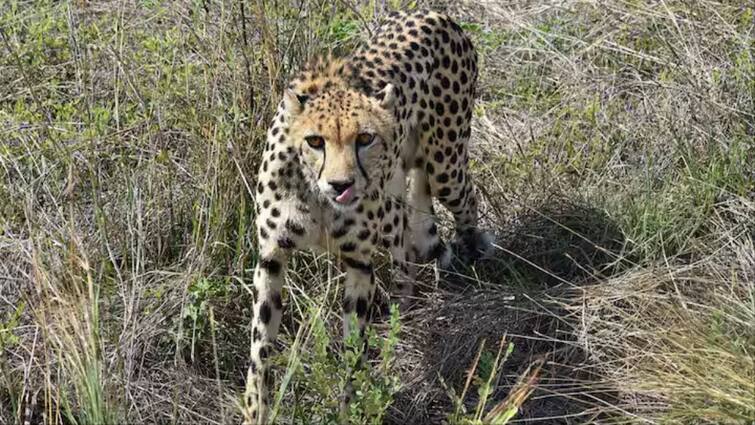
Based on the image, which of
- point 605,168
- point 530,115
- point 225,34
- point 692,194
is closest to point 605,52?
point 530,115

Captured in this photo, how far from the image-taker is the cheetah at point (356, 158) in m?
3.74

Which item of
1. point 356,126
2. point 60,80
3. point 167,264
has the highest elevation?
point 356,126

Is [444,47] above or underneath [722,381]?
above

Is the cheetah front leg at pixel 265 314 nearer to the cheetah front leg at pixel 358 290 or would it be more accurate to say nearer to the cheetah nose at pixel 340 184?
the cheetah front leg at pixel 358 290

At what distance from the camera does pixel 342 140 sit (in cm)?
369

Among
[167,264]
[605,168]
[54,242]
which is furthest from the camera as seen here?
[605,168]

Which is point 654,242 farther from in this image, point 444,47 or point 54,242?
point 54,242

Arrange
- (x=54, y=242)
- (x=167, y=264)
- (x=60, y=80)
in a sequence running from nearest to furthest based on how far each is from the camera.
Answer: (x=54, y=242) < (x=167, y=264) < (x=60, y=80)

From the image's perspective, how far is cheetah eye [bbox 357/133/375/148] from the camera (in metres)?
3.75

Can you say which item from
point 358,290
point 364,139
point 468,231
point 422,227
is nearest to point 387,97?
point 364,139

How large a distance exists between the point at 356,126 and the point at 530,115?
6.61 feet

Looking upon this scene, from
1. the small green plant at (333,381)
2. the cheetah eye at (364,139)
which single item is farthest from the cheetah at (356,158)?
the small green plant at (333,381)

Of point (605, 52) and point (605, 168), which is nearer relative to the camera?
point (605, 168)

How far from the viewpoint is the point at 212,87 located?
15.0ft
